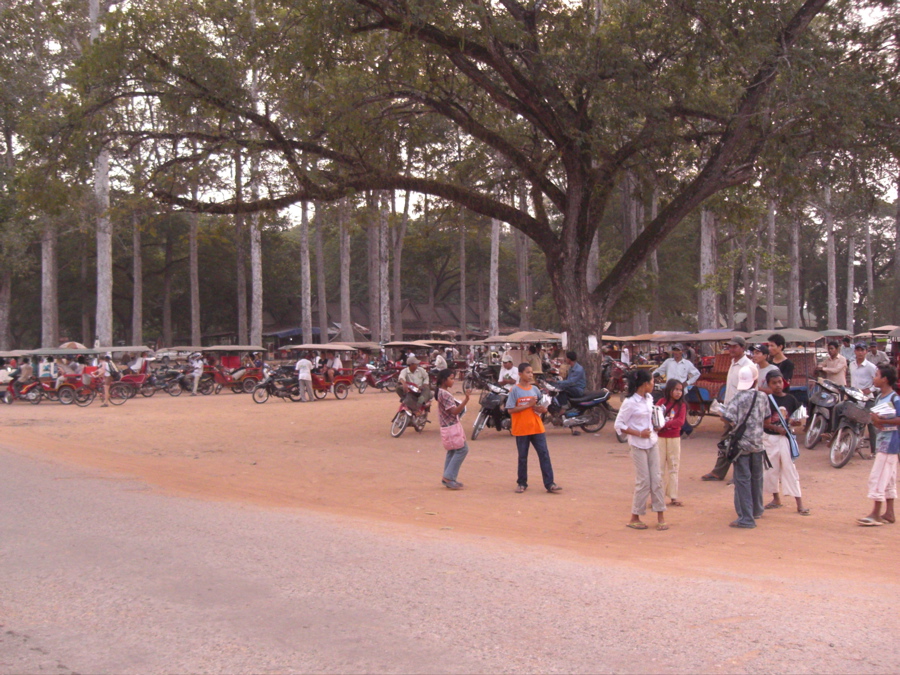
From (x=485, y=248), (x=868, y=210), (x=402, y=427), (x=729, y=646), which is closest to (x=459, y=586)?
(x=729, y=646)

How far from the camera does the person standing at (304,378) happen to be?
24.8 meters

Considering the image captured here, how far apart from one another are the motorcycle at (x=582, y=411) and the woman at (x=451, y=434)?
5156mm

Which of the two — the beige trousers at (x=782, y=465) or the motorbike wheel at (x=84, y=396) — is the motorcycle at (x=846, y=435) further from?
the motorbike wheel at (x=84, y=396)

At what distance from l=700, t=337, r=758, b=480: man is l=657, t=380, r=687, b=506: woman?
0.49m

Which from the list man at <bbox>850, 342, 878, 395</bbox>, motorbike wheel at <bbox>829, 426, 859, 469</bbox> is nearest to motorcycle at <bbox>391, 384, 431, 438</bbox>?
motorbike wheel at <bbox>829, 426, 859, 469</bbox>

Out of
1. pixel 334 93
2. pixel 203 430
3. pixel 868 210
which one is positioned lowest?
pixel 203 430

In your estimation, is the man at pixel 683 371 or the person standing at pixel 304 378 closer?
the man at pixel 683 371

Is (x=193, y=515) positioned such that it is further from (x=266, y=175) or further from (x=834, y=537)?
(x=266, y=175)

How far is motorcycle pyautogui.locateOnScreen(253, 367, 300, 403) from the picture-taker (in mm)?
24797

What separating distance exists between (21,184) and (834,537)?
1422cm

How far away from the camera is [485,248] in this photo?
58.7 m

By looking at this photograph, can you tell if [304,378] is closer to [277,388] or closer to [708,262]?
[277,388]

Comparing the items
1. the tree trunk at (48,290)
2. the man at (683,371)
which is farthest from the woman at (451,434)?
the tree trunk at (48,290)

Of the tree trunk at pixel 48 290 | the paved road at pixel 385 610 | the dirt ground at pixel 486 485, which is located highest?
the tree trunk at pixel 48 290
